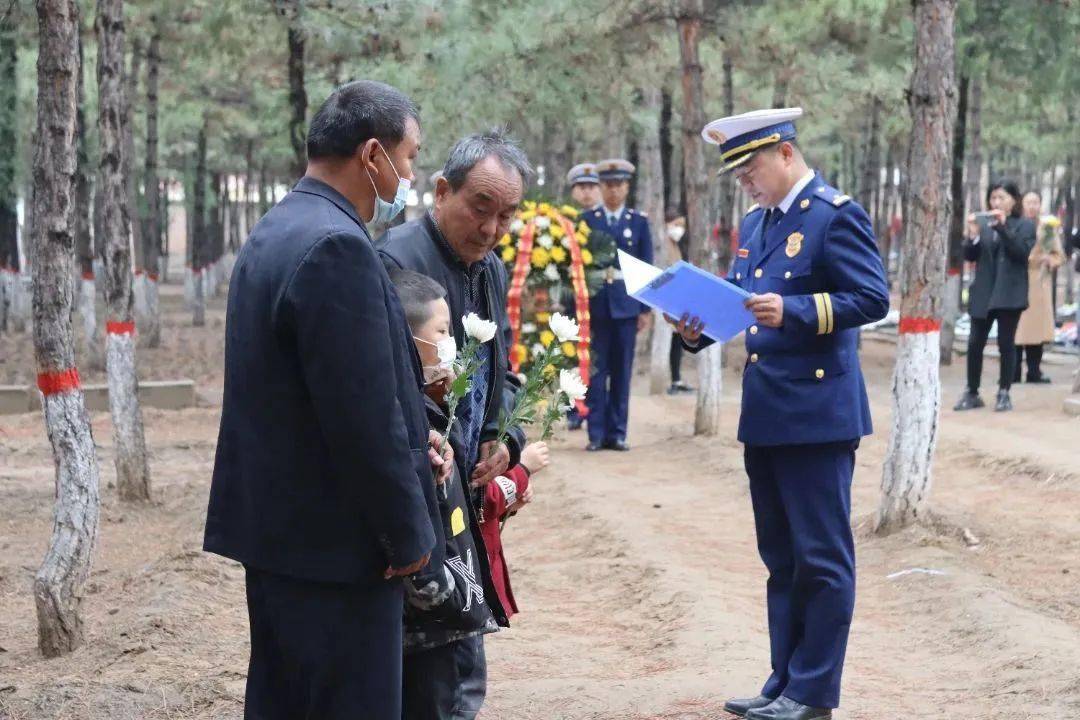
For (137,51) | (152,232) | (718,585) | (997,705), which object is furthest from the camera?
(152,232)

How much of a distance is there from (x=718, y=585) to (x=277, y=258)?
4977 mm

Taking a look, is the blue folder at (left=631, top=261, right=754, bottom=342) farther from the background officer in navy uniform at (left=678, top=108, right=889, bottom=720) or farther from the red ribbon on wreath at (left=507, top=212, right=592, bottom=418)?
the red ribbon on wreath at (left=507, top=212, right=592, bottom=418)

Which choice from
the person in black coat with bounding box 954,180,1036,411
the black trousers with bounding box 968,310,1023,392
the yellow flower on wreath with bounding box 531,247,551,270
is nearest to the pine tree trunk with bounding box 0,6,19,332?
the yellow flower on wreath with bounding box 531,247,551,270

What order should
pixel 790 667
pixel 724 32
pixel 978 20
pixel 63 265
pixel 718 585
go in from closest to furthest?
pixel 790 667 → pixel 63 265 → pixel 718 585 → pixel 724 32 → pixel 978 20

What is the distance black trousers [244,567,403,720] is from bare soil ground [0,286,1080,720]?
214 centimetres

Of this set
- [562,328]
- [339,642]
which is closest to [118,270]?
[562,328]

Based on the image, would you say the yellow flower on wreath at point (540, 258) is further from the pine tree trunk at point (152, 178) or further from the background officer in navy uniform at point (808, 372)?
the pine tree trunk at point (152, 178)

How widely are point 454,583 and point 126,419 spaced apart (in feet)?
21.6

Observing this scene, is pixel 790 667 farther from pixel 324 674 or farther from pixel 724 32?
pixel 724 32

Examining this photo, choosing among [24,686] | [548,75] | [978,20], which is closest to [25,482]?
[24,686]

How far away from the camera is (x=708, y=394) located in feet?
42.2

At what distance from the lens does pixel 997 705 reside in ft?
17.2

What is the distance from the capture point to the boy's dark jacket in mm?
3363

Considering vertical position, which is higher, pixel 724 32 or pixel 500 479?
pixel 724 32
